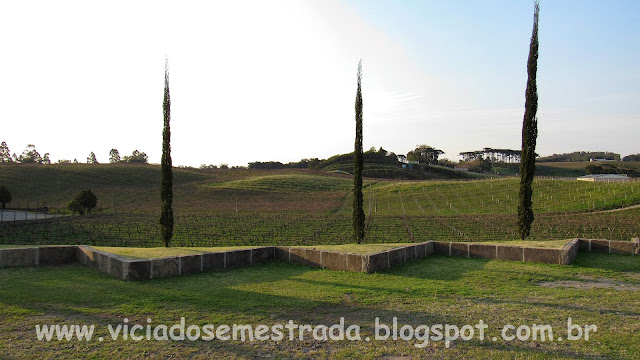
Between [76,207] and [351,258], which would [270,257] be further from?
[76,207]

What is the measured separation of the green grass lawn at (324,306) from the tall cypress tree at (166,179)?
681cm

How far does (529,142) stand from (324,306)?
1697 cm

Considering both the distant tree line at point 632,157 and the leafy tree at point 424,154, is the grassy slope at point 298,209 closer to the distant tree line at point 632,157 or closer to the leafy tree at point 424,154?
the leafy tree at point 424,154

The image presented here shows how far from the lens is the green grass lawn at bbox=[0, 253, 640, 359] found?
16.5ft

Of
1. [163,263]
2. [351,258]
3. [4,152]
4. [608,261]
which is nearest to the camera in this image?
[163,263]

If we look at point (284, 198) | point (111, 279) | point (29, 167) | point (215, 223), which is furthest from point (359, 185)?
point (29, 167)

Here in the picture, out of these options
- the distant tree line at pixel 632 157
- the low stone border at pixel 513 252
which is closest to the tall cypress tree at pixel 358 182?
the low stone border at pixel 513 252

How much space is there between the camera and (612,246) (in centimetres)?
1271

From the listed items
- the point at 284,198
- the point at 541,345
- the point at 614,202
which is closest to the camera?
the point at 541,345

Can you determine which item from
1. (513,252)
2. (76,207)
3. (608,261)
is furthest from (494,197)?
(76,207)

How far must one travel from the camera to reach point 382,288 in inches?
324

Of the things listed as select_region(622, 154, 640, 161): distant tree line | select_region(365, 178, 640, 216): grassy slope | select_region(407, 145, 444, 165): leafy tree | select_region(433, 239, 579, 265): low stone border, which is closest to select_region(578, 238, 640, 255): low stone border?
select_region(433, 239, 579, 265): low stone border

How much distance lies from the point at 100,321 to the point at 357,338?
11.8 ft

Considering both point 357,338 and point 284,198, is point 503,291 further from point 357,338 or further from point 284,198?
point 284,198
